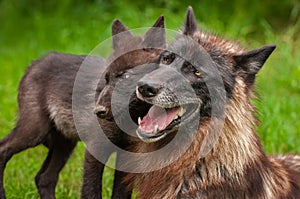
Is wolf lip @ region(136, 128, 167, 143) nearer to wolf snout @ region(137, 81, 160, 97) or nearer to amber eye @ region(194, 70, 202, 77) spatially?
wolf snout @ region(137, 81, 160, 97)

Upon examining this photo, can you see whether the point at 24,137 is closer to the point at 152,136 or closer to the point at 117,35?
the point at 117,35

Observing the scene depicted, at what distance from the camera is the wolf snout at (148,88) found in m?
4.80

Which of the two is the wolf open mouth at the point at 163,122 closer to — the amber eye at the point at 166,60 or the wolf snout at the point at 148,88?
the wolf snout at the point at 148,88

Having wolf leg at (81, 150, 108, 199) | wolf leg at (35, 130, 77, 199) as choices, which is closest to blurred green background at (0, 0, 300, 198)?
wolf leg at (35, 130, 77, 199)

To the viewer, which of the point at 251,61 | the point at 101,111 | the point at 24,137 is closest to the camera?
the point at 251,61

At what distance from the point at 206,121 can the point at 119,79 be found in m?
0.93

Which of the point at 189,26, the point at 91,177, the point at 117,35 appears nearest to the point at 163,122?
the point at 189,26

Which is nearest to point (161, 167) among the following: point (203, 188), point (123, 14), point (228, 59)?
point (203, 188)

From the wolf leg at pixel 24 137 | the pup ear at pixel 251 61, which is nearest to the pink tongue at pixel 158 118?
the pup ear at pixel 251 61

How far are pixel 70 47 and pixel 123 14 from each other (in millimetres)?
1307

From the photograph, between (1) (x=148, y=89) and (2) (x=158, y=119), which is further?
(2) (x=158, y=119)

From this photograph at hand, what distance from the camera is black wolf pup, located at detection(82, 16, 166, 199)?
556cm

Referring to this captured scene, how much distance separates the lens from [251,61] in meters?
5.09

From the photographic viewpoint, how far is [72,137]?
6.41m
